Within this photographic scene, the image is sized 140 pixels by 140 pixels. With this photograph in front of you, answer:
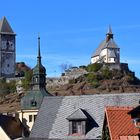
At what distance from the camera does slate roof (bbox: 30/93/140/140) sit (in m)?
41.3

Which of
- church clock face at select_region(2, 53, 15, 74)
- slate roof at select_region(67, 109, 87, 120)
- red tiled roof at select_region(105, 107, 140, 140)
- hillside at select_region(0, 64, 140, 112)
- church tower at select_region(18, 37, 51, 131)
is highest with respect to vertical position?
church clock face at select_region(2, 53, 15, 74)

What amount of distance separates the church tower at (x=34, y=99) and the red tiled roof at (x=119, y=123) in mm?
26299

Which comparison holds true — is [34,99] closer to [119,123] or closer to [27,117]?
[27,117]

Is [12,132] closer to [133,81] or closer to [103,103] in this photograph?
[103,103]

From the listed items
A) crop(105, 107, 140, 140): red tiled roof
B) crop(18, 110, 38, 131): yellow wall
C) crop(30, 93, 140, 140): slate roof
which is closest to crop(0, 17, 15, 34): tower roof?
crop(18, 110, 38, 131): yellow wall

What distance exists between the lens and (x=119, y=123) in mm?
30203

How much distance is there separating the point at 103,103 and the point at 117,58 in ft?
446

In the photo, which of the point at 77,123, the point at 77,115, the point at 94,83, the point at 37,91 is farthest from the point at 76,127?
the point at 94,83

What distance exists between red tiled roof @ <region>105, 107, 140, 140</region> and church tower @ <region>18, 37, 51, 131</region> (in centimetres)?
2630

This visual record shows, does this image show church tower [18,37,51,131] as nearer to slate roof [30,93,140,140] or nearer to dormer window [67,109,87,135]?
slate roof [30,93,140,140]

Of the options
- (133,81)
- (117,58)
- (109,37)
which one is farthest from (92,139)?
(109,37)

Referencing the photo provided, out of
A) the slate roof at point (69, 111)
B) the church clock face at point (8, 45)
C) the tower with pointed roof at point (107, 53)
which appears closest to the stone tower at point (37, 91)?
the slate roof at point (69, 111)

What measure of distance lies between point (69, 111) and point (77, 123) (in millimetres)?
2052

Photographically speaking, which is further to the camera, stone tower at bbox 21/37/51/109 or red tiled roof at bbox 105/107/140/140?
stone tower at bbox 21/37/51/109
